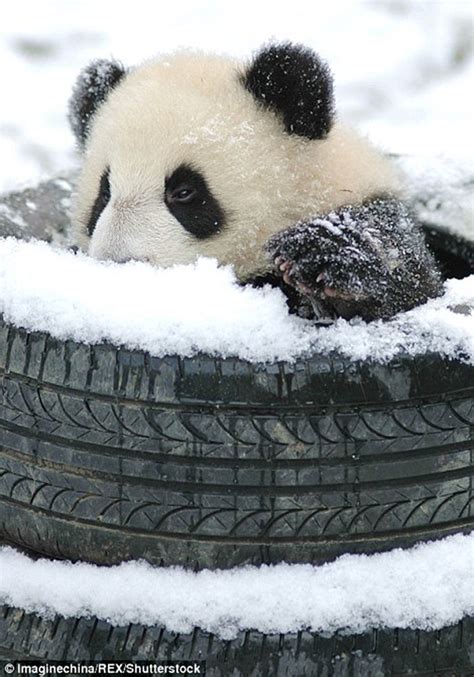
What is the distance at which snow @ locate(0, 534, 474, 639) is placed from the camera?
1.71 m

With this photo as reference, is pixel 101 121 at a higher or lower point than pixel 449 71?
lower

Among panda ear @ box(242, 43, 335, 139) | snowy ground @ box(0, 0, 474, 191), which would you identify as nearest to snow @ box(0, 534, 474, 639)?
panda ear @ box(242, 43, 335, 139)

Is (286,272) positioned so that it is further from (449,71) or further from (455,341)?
(449,71)

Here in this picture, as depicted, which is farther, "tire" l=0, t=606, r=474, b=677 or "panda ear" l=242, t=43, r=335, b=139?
"panda ear" l=242, t=43, r=335, b=139

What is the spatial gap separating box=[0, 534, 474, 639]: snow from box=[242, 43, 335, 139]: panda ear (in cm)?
108

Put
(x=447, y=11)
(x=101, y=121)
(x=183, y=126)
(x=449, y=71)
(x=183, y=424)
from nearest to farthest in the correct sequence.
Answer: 1. (x=183, y=424)
2. (x=183, y=126)
3. (x=101, y=121)
4. (x=449, y=71)
5. (x=447, y=11)

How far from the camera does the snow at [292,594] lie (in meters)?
1.71

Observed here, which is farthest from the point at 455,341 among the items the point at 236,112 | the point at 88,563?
the point at 236,112

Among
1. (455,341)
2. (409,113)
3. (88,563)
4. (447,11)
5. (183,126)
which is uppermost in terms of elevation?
(447,11)

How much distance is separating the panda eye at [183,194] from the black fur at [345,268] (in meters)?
0.49

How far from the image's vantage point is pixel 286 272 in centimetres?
193

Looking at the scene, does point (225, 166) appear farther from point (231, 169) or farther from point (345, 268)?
point (345, 268)

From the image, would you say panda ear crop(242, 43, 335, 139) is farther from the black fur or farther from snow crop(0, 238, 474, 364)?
snow crop(0, 238, 474, 364)

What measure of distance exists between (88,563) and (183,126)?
109cm
